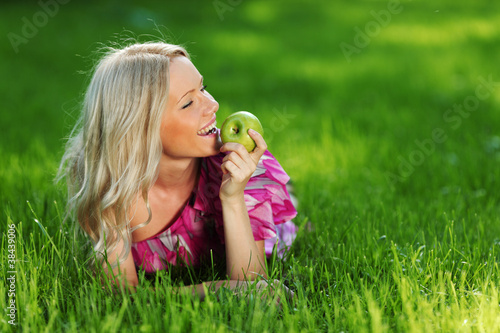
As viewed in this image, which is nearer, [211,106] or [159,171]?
[211,106]

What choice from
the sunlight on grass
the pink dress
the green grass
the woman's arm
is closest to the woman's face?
the woman's arm

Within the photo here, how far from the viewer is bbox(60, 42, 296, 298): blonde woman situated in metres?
2.61

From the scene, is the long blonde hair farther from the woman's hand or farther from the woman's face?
the woman's hand

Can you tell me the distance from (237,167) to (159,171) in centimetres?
40

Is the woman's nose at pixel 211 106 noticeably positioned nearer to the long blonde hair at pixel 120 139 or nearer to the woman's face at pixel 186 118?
the woman's face at pixel 186 118

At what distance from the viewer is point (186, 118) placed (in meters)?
2.60

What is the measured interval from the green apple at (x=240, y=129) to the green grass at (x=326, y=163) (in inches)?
21.7

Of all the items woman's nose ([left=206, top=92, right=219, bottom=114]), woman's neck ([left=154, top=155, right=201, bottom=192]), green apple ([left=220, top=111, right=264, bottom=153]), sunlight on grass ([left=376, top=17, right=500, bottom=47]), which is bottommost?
woman's neck ([left=154, top=155, right=201, bottom=192])

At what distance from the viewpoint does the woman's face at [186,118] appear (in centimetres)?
261

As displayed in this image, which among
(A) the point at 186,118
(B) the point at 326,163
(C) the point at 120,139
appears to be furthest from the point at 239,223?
(B) the point at 326,163

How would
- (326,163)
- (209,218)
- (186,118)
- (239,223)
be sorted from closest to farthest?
(186,118) → (239,223) → (209,218) → (326,163)

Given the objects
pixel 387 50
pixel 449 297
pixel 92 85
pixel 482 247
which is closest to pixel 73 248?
pixel 92 85

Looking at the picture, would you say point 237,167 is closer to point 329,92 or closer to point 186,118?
point 186,118

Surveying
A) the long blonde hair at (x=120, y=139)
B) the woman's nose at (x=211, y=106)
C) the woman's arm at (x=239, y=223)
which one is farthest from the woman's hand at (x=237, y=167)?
the long blonde hair at (x=120, y=139)
